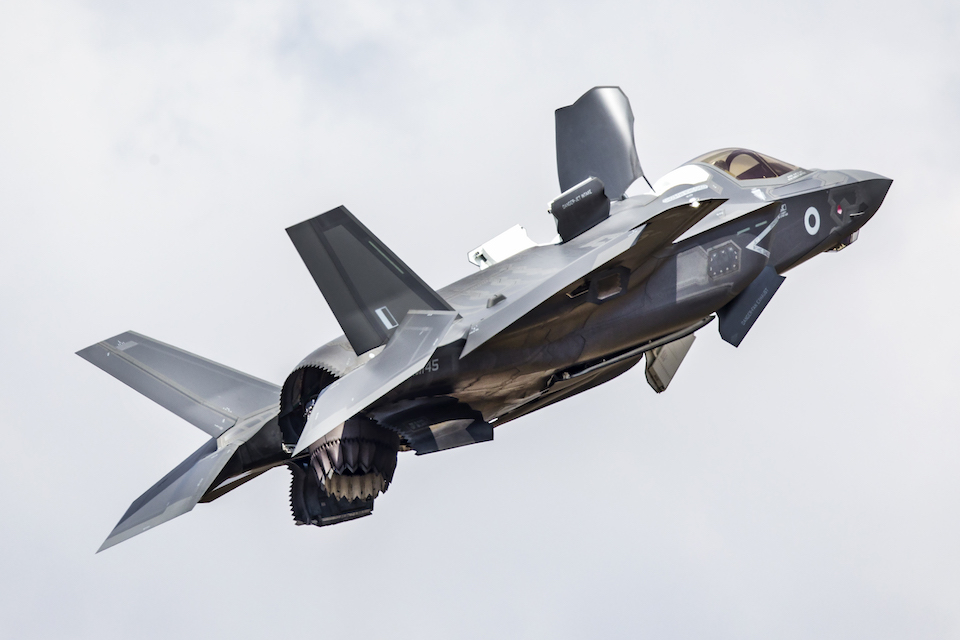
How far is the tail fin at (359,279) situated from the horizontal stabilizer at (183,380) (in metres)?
3.22

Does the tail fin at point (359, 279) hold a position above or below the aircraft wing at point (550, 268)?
above

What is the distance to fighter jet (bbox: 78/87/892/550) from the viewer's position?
56.9ft

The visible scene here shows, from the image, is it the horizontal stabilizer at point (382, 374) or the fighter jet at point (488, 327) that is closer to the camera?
the horizontal stabilizer at point (382, 374)

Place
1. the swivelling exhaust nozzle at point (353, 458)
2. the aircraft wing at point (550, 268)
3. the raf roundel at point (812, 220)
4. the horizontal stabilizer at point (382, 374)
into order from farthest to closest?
the raf roundel at point (812, 220), the swivelling exhaust nozzle at point (353, 458), the aircraft wing at point (550, 268), the horizontal stabilizer at point (382, 374)

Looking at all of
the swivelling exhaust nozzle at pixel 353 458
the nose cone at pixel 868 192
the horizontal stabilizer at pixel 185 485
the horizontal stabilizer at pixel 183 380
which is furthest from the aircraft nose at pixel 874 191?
A: the horizontal stabilizer at pixel 185 485

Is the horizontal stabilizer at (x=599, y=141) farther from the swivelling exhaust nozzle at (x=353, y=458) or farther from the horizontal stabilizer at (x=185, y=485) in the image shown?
the horizontal stabilizer at (x=185, y=485)

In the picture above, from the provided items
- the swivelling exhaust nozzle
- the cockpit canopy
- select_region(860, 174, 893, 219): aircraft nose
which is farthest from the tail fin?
select_region(860, 174, 893, 219): aircraft nose

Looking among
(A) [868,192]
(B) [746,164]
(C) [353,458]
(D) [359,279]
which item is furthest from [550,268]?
(A) [868,192]

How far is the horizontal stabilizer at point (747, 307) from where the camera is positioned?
1902cm

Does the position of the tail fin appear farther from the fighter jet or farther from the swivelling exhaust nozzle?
the swivelling exhaust nozzle

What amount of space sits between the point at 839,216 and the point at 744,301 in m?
2.28

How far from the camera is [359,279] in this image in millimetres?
17438

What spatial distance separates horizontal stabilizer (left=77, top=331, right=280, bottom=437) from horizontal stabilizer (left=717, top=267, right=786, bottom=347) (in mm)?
6622

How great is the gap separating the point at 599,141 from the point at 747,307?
175 inches
